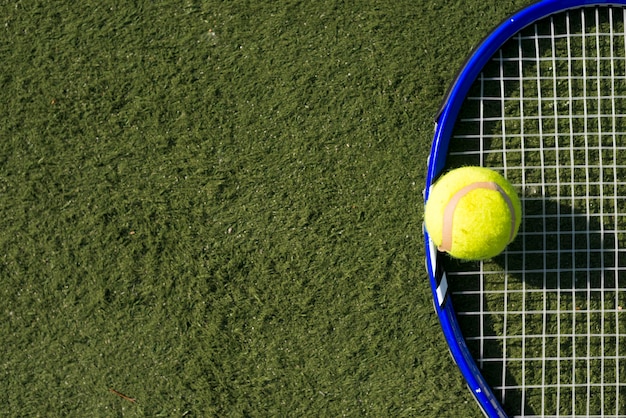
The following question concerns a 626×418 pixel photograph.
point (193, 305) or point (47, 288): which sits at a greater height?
point (47, 288)

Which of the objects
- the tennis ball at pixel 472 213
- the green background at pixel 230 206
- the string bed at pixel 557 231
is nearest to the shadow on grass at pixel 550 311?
the string bed at pixel 557 231

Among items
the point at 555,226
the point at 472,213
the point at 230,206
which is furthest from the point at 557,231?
the point at 230,206

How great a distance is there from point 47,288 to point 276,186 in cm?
89

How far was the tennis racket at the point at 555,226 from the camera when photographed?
1.95 metres

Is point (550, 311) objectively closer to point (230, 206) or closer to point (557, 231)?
point (557, 231)

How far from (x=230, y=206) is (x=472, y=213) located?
0.86 m

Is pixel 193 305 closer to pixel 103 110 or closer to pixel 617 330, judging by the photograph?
pixel 103 110

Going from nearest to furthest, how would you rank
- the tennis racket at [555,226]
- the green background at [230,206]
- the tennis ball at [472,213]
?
the tennis ball at [472,213] → the tennis racket at [555,226] → the green background at [230,206]

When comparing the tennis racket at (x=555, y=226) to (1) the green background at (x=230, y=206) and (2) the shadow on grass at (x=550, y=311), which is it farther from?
(1) the green background at (x=230, y=206)

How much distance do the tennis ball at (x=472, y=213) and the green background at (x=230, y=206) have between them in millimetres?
363

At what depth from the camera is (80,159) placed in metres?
2.11

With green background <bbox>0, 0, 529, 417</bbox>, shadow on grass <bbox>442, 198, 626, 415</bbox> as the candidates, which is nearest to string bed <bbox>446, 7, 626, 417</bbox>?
shadow on grass <bbox>442, 198, 626, 415</bbox>

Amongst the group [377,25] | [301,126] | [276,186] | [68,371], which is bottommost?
[68,371]

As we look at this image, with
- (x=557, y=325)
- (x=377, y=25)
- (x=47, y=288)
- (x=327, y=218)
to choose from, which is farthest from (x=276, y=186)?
(x=557, y=325)
